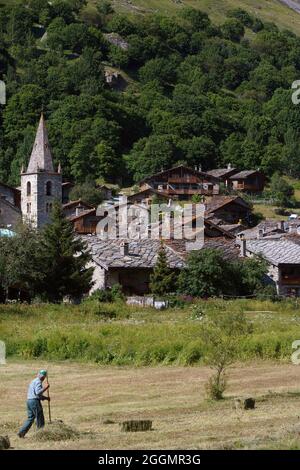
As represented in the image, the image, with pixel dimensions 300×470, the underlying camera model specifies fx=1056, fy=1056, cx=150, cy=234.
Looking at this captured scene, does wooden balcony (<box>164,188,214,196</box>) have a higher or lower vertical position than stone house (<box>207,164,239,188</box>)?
lower

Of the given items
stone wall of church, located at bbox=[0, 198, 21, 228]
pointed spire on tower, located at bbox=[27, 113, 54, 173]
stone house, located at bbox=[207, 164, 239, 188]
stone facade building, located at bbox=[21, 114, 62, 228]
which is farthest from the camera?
stone house, located at bbox=[207, 164, 239, 188]

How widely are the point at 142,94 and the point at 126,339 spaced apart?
11480 cm

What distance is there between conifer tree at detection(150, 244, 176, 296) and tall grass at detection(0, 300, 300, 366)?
1016 centimetres

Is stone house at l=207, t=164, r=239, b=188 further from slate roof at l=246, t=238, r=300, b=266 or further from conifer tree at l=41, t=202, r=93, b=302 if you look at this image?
conifer tree at l=41, t=202, r=93, b=302

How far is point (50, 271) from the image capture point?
→ 46312 millimetres

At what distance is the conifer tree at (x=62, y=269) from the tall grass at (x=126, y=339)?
7.69 meters

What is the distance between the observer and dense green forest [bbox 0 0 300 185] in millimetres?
108125

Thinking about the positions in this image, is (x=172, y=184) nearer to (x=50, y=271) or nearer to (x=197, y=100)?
(x=197, y=100)

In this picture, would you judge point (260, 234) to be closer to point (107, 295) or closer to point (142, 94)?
point (107, 295)

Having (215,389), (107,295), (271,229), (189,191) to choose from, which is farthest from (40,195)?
(215,389)

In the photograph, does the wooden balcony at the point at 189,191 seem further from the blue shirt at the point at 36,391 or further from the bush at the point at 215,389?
the blue shirt at the point at 36,391

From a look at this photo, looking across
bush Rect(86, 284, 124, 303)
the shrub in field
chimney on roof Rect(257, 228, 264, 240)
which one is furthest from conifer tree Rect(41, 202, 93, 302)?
chimney on roof Rect(257, 228, 264, 240)

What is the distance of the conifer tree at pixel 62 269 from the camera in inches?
1817

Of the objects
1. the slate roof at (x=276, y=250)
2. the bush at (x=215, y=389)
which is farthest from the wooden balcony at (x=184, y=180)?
the bush at (x=215, y=389)
